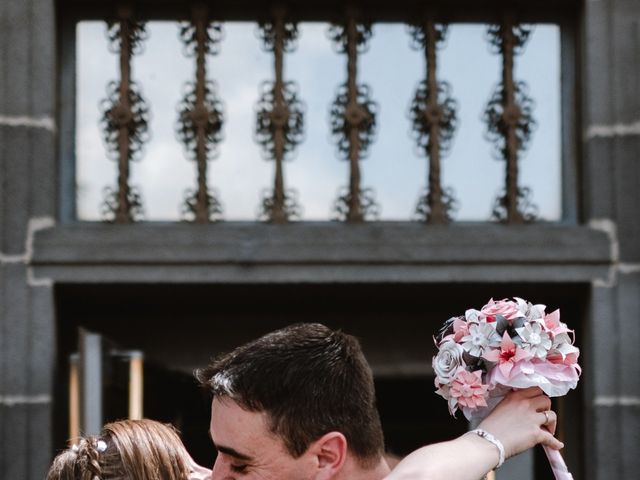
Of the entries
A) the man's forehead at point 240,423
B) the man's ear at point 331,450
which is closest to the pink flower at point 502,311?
the man's ear at point 331,450

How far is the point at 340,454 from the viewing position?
8.20 feet

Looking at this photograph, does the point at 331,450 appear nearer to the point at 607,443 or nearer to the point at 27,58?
the point at 607,443

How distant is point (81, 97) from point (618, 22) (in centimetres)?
269

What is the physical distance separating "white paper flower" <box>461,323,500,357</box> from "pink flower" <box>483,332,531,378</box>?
18 millimetres

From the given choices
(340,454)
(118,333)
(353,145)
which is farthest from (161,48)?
(340,454)

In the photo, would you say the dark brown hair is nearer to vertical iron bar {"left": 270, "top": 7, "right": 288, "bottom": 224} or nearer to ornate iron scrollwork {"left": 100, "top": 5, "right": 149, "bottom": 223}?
vertical iron bar {"left": 270, "top": 7, "right": 288, "bottom": 224}

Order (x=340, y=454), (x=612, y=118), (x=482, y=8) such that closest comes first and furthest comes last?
(x=340, y=454) < (x=612, y=118) < (x=482, y=8)

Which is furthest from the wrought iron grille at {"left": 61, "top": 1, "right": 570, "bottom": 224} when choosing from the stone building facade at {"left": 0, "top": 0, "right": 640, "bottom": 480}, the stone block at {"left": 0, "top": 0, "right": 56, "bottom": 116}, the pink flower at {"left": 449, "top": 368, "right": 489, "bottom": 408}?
the pink flower at {"left": 449, "top": 368, "right": 489, "bottom": 408}

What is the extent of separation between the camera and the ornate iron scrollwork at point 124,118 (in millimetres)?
6281

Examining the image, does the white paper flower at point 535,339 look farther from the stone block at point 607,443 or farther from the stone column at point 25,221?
the stone column at point 25,221

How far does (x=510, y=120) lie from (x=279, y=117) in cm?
117

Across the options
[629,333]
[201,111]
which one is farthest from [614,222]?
[201,111]

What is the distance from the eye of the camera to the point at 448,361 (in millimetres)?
2797

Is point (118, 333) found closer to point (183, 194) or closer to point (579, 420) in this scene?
point (183, 194)
